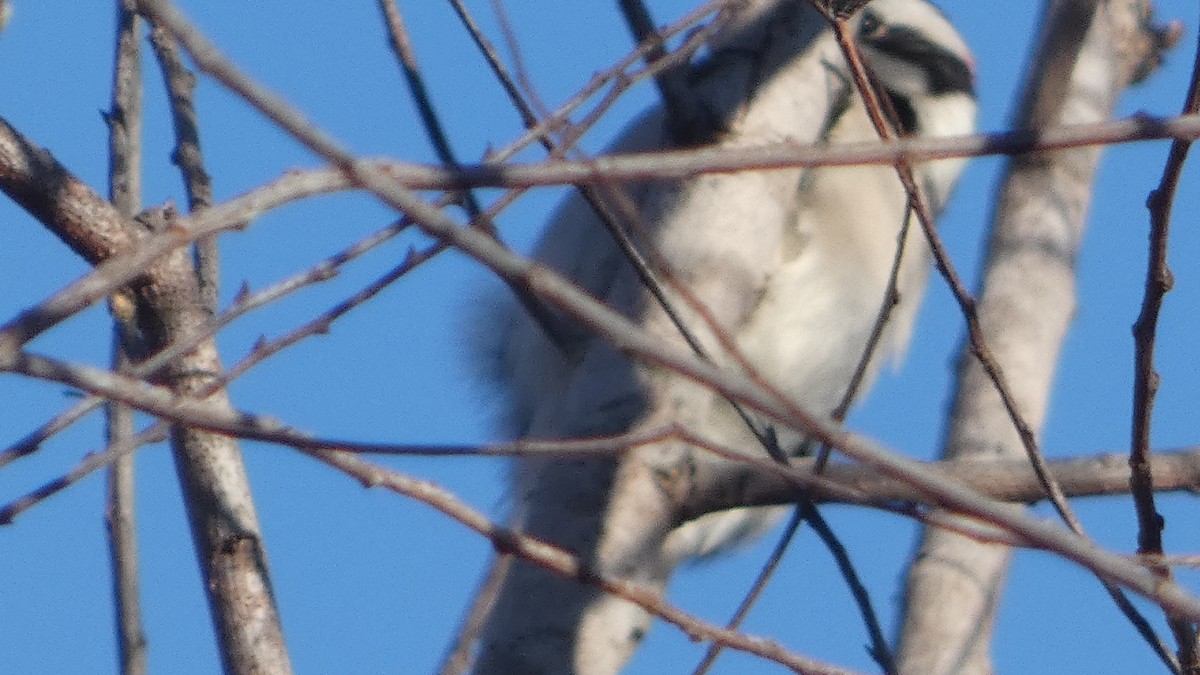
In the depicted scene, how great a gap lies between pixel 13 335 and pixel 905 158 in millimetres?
592

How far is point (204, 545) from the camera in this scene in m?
1.91

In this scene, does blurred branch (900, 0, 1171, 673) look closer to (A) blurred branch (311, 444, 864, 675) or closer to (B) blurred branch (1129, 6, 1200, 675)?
(B) blurred branch (1129, 6, 1200, 675)

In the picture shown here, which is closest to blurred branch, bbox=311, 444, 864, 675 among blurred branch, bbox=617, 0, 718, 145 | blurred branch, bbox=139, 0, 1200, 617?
blurred branch, bbox=139, 0, 1200, 617

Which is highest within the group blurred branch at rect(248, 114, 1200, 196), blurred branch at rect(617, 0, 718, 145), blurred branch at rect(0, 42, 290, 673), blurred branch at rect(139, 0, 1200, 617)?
blurred branch at rect(617, 0, 718, 145)

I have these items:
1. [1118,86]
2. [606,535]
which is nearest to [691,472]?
[606,535]

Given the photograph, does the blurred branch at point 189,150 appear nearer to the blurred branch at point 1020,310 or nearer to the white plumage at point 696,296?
the white plumage at point 696,296

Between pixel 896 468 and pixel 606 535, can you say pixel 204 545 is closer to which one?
pixel 606 535

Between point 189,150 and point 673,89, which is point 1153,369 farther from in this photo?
point 189,150

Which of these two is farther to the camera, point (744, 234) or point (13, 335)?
point (744, 234)

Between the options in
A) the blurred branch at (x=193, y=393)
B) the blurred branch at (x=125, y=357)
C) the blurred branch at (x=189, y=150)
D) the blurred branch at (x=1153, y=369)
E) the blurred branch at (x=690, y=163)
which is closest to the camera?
the blurred branch at (x=690, y=163)

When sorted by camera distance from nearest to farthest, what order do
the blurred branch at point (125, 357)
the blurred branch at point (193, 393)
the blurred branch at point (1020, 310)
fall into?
the blurred branch at point (193, 393) → the blurred branch at point (125, 357) → the blurred branch at point (1020, 310)

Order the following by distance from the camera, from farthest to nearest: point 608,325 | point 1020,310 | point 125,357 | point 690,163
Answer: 1. point 1020,310
2. point 125,357
3. point 690,163
4. point 608,325

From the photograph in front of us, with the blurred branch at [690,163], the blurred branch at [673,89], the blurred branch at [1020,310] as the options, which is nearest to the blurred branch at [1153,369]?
the blurred branch at [690,163]

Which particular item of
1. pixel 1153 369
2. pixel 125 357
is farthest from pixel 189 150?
pixel 1153 369
